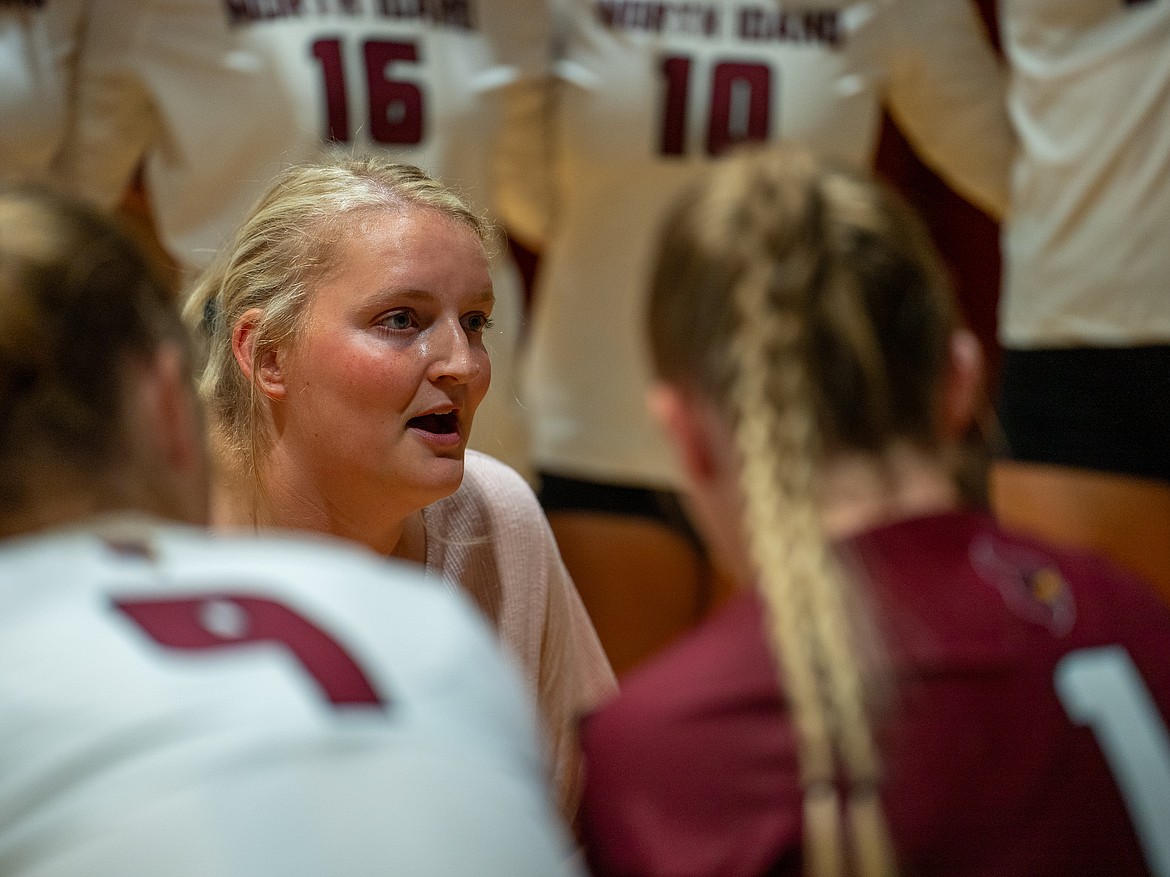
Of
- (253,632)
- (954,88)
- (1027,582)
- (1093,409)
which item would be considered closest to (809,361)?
(1027,582)

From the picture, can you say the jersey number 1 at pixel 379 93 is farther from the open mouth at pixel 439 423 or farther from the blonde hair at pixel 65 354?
the blonde hair at pixel 65 354

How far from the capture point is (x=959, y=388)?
3.02 feet

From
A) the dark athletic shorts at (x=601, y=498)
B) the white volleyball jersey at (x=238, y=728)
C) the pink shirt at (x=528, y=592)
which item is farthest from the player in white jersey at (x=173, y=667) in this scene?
the dark athletic shorts at (x=601, y=498)

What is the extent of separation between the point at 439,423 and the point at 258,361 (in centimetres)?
20

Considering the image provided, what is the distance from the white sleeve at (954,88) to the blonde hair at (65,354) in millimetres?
2135

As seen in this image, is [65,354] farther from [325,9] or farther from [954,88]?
[954,88]

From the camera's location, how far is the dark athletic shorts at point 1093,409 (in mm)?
2352

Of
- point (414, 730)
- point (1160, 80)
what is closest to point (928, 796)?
point (414, 730)

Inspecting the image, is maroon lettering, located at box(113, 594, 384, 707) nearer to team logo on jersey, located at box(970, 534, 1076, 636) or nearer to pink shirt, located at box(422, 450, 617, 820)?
team logo on jersey, located at box(970, 534, 1076, 636)

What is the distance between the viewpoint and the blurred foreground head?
2.62 feet

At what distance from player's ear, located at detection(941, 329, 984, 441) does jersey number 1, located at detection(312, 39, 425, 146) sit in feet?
5.45

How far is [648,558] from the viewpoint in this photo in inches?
111

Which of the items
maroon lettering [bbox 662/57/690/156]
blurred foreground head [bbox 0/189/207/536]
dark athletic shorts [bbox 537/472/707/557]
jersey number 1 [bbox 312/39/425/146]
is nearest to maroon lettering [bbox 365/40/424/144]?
jersey number 1 [bbox 312/39/425/146]

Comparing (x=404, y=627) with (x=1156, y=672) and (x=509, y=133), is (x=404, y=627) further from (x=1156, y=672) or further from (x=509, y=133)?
(x=509, y=133)
